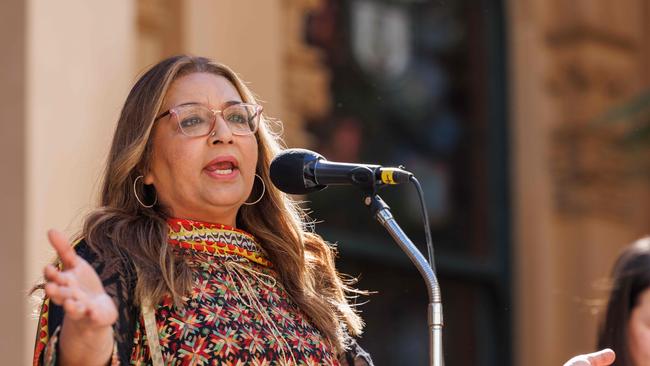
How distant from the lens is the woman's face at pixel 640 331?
4.68 metres

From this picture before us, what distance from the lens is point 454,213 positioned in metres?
11.2

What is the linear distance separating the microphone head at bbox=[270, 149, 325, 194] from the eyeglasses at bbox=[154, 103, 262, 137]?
7.4 inches

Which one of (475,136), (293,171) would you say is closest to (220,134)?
(293,171)

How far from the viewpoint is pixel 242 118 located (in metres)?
3.75

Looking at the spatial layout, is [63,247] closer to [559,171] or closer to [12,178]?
[12,178]

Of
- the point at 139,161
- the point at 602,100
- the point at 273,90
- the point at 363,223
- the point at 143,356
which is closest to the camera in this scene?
the point at 143,356

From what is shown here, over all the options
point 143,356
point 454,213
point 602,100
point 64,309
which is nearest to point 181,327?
point 143,356

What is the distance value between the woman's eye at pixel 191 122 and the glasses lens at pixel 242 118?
0.07 m

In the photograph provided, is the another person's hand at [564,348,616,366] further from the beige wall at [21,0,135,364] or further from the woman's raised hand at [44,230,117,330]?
the beige wall at [21,0,135,364]

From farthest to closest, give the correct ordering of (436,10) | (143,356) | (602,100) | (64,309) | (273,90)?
(602,100) → (436,10) → (273,90) → (143,356) → (64,309)

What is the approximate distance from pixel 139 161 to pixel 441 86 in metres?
7.64

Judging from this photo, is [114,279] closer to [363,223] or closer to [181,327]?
[181,327]

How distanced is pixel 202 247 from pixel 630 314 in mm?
1836

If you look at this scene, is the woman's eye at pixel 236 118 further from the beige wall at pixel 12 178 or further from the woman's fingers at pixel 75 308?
the beige wall at pixel 12 178
